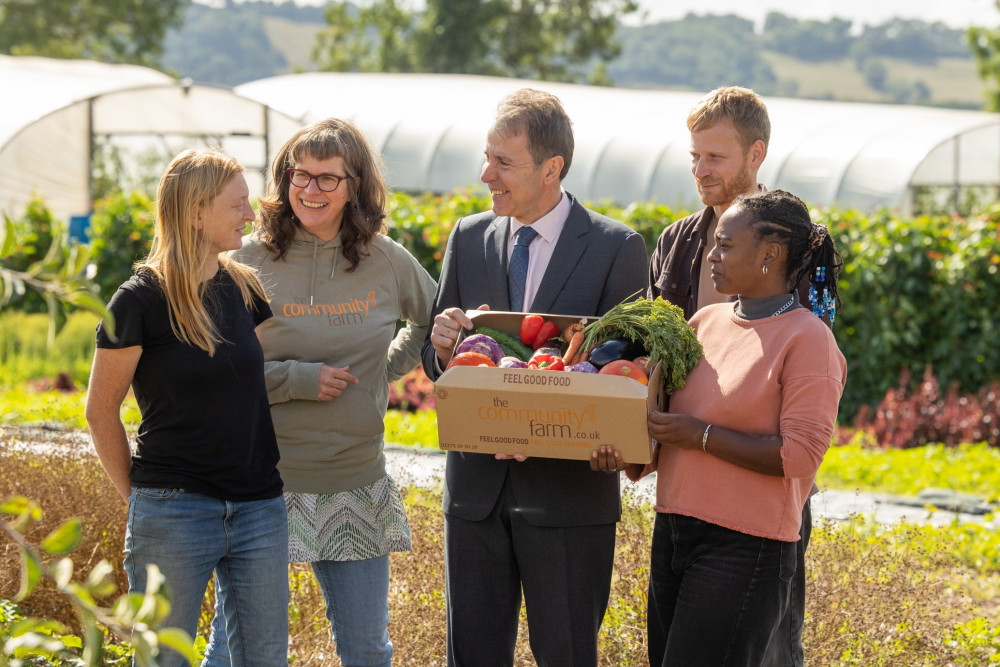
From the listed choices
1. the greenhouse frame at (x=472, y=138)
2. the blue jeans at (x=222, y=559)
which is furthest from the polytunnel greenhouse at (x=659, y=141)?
the blue jeans at (x=222, y=559)

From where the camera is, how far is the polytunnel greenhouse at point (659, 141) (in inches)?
577

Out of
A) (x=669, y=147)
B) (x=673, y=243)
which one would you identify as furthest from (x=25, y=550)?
(x=669, y=147)

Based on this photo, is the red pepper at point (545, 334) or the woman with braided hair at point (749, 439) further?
the red pepper at point (545, 334)

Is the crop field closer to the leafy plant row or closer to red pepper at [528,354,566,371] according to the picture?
red pepper at [528,354,566,371]

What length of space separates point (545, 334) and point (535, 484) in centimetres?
42

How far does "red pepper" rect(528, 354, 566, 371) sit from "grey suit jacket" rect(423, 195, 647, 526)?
34 centimetres

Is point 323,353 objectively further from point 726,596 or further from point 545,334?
point 726,596

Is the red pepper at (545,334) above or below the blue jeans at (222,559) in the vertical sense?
above

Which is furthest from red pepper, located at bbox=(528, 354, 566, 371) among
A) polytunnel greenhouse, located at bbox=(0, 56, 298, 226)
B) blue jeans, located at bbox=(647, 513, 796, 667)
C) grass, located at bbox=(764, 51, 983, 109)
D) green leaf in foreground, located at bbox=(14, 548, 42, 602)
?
grass, located at bbox=(764, 51, 983, 109)

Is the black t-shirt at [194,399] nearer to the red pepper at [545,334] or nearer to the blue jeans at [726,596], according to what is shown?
the red pepper at [545,334]

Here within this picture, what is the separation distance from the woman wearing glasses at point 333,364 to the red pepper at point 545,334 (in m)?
0.61

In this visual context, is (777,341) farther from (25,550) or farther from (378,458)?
(25,550)

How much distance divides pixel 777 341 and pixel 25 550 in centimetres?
196

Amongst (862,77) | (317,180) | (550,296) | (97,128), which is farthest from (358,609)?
(862,77)
